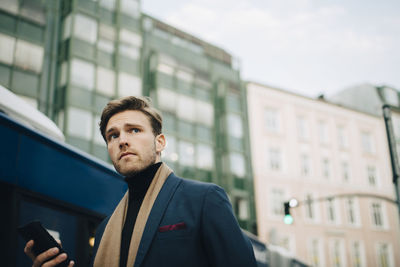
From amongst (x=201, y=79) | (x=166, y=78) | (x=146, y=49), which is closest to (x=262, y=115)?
(x=201, y=79)

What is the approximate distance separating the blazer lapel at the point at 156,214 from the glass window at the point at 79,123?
18.8 m

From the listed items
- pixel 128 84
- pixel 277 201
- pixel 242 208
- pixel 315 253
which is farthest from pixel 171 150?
pixel 315 253

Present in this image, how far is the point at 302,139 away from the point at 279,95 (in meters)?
3.98

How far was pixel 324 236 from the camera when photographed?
1150 inches

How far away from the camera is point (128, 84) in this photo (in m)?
23.9

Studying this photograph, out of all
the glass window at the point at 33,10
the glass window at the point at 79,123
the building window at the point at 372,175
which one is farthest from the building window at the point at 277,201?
the glass window at the point at 33,10

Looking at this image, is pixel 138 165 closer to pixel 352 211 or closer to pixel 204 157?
pixel 204 157

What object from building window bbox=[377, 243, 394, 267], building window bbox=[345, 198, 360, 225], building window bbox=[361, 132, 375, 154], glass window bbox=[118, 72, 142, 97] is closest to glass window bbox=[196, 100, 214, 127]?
glass window bbox=[118, 72, 142, 97]

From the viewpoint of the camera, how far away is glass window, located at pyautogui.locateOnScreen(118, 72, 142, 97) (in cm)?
2345

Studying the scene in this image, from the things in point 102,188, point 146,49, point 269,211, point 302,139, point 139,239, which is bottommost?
point 139,239

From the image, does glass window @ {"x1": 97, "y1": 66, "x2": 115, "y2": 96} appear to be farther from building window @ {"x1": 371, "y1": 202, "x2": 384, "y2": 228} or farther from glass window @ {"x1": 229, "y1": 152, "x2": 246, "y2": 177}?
building window @ {"x1": 371, "y1": 202, "x2": 384, "y2": 228}

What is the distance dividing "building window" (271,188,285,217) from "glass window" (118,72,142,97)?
1237 cm

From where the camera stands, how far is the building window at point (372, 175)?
115ft

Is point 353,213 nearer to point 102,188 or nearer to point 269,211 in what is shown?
point 269,211
